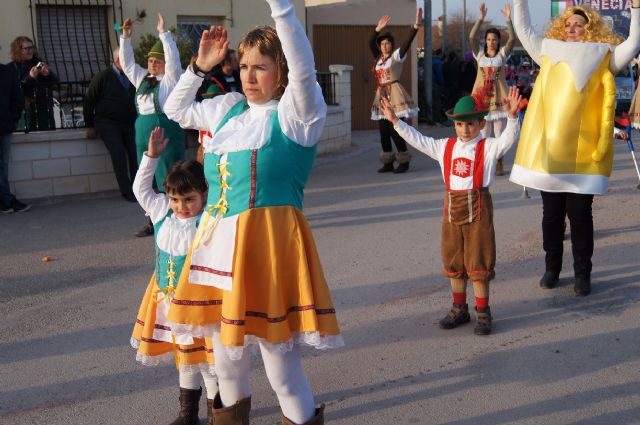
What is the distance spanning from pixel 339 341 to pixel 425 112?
54.1 ft

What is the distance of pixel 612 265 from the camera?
6.69 meters

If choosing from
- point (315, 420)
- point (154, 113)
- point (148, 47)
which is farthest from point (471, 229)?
point (148, 47)

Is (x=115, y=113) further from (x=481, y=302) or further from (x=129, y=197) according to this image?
(x=481, y=302)

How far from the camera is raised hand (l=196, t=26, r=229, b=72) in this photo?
11.0 feet

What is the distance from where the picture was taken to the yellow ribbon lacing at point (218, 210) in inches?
127

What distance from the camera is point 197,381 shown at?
405 centimetres

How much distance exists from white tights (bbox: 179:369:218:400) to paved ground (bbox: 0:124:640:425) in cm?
27

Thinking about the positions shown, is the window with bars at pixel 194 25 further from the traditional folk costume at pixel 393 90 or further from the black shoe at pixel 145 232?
the black shoe at pixel 145 232

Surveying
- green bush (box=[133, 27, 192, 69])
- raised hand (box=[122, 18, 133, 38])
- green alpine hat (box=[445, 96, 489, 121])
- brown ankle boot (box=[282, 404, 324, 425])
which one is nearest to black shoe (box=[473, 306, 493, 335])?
green alpine hat (box=[445, 96, 489, 121])

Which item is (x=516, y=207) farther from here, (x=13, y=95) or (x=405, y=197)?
(x=13, y=95)

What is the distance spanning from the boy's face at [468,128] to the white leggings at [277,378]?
7.59ft

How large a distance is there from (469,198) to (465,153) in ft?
0.93

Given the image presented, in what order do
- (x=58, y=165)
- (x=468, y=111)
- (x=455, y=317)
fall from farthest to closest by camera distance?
(x=58, y=165) → (x=455, y=317) → (x=468, y=111)

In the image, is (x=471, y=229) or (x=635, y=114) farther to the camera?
(x=635, y=114)
